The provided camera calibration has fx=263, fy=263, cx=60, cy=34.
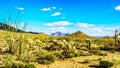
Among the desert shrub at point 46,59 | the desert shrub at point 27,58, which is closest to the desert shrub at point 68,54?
the desert shrub at point 46,59

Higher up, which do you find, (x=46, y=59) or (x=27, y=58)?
(x=27, y=58)

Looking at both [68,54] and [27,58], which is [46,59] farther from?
[68,54]

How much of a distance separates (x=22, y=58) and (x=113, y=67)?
5.81 metres

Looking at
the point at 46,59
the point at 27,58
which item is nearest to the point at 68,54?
the point at 46,59

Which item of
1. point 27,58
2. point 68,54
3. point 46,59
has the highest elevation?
point 68,54

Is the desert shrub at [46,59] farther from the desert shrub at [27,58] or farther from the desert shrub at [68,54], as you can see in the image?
the desert shrub at [68,54]

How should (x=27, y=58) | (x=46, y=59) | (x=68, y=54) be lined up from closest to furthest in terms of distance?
1. (x=27, y=58)
2. (x=46, y=59)
3. (x=68, y=54)

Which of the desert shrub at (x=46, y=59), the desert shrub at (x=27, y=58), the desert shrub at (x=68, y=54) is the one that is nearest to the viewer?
the desert shrub at (x=27, y=58)

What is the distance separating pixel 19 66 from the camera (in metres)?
14.8

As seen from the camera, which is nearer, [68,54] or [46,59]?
[46,59]

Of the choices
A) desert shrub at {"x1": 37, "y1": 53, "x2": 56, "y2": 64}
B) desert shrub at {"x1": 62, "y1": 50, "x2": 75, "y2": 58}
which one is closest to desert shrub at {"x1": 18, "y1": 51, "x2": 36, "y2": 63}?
desert shrub at {"x1": 37, "y1": 53, "x2": 56, "y2": 64}

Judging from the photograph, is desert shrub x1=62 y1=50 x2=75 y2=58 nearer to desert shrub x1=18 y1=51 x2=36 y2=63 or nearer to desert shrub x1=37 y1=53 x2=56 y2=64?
desert shrub x1=37 y1=53 x2=56 y2=64

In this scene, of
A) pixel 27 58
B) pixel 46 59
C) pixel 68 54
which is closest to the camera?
pixel 27 58

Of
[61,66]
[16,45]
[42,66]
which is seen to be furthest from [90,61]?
[16,45]
